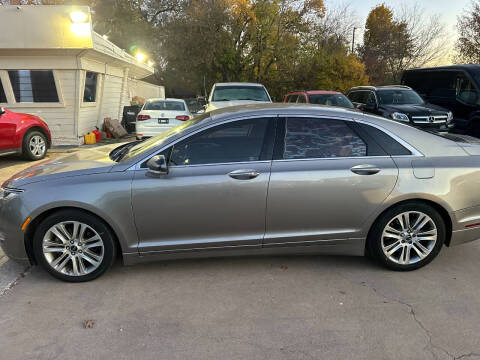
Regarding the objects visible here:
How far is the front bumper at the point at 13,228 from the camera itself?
10.3ft

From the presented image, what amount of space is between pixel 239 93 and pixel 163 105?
335 centimetres

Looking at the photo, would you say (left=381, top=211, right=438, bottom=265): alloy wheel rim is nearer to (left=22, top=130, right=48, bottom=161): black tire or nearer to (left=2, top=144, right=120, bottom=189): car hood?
(left=2, top=144, right=120, bottom=189): car hood

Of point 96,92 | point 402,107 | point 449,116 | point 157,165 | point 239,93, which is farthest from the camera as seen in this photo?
point 96,92

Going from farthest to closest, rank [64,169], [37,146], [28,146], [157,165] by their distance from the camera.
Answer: [37,146] → [28,146] → [64,169] → [157,165]

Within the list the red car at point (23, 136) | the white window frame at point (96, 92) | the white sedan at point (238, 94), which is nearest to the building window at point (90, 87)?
the white window frame at point (96, 92)

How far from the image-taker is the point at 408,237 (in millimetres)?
3436

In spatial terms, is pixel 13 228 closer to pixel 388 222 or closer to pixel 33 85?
pixel 388 222

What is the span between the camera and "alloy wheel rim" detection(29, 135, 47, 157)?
876cm

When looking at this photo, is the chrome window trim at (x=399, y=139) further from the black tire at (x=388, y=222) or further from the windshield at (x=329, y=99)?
the windshield at (x=329, y=99)

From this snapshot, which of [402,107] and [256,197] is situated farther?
[402,107]

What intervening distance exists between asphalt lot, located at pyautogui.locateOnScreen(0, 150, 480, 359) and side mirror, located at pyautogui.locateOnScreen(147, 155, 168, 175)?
3.42 feet

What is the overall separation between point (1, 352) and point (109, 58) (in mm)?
12367

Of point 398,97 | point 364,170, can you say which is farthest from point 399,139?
point 398,97

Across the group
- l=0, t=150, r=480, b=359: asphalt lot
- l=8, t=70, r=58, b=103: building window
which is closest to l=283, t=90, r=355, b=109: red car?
l=0, t=150, r=480, b=359: asphalt lot
